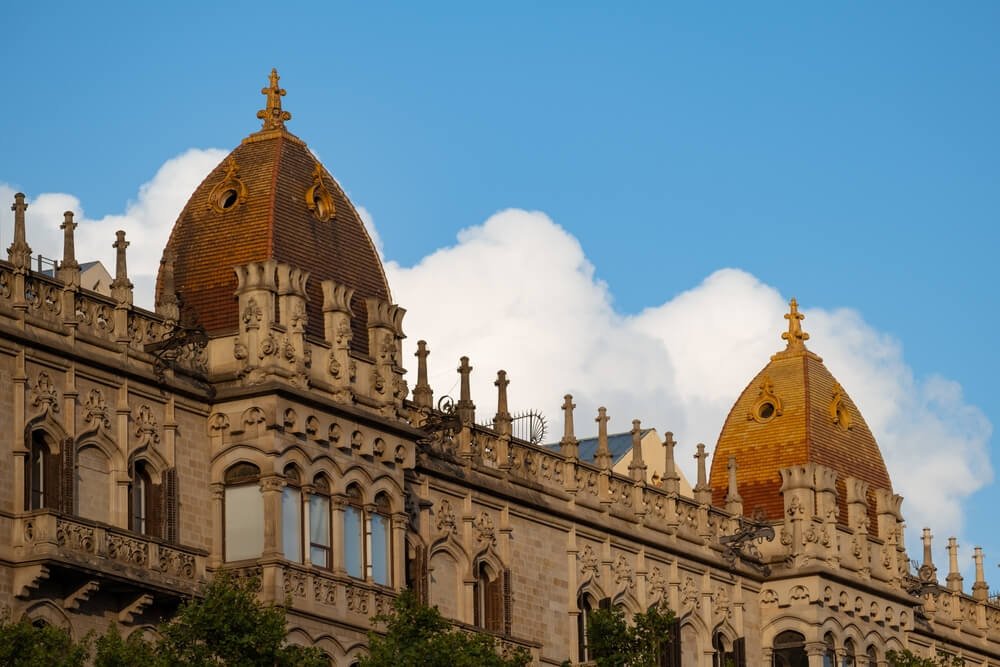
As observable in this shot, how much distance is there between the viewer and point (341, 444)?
190ft

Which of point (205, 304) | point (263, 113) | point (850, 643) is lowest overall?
point (850, 643)

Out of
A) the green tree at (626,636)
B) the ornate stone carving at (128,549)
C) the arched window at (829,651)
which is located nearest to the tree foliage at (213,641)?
the ornate stone carving at (128,549)

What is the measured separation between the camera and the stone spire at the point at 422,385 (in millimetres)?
62750

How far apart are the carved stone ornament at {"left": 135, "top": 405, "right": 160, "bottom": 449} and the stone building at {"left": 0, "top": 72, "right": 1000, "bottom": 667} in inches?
1.6

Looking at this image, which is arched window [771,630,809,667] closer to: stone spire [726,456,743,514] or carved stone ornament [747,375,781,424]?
stone spire [726,456,743,514]

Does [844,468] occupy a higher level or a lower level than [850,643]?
higher

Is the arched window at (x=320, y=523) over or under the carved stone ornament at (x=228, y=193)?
under

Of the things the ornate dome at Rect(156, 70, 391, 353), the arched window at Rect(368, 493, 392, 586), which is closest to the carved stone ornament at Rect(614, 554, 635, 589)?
the ornate dome at Rect(156, 70, 391, 353)

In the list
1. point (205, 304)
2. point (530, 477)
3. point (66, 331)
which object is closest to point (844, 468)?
point (530, 477)

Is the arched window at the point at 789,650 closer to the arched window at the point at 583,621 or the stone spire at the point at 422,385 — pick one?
the arched window at the point at 583,621

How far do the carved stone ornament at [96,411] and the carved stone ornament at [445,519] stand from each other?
10.6 metres

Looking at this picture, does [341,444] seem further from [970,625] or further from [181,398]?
[970,625]

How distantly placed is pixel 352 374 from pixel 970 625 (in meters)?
31.8

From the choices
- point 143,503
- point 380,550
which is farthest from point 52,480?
point 380,550
